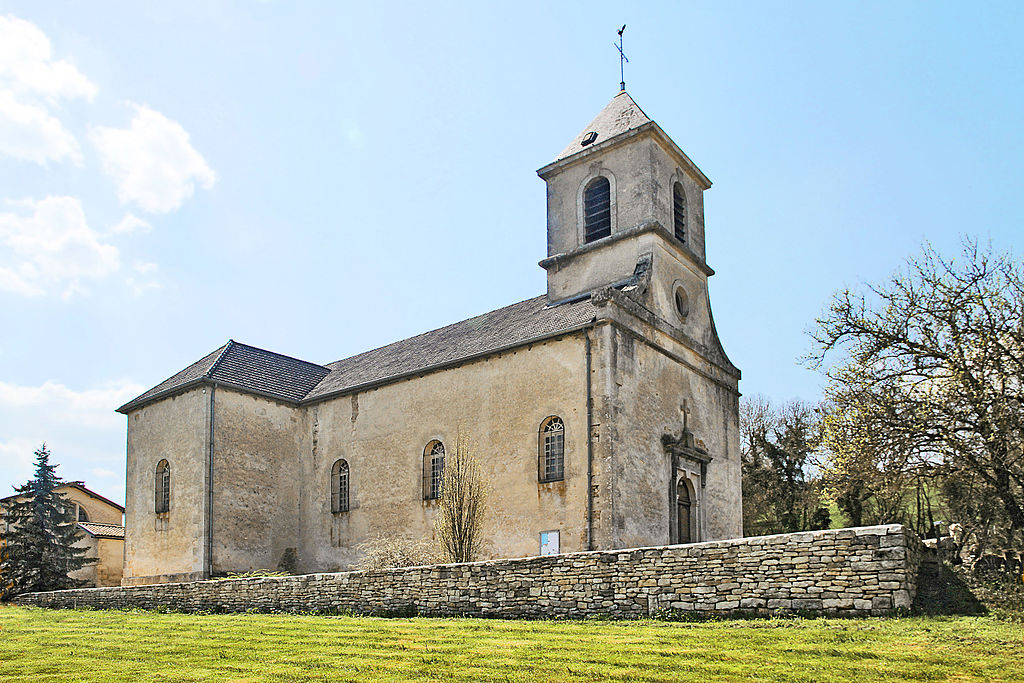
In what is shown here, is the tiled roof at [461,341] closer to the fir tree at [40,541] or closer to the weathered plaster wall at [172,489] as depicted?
the weathered plaster wall at [172,489]

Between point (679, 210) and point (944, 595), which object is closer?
point (944, 595)

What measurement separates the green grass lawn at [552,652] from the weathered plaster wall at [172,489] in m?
12.2

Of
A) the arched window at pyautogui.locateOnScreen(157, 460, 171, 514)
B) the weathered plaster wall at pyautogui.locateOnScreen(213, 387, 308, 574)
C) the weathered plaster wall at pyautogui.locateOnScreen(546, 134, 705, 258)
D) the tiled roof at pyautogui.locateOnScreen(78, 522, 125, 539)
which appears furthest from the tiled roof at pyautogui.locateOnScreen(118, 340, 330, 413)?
the weathered plaster wall at pyautogui.locateOnScreen(546, 134, 705, 258)

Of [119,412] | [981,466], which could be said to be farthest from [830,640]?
[119,412]

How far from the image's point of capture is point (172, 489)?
88.0 feet

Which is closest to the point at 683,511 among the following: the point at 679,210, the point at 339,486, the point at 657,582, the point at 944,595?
the point at 679,210

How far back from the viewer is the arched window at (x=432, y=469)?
23719 millimetres

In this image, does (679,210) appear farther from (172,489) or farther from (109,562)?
(109,562)

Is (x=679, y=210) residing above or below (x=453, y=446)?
above

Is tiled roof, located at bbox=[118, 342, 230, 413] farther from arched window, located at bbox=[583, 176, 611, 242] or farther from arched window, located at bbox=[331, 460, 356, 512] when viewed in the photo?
arched window, located at bbox=[583, 176, 611, 242]

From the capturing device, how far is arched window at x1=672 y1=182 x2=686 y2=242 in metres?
26.0

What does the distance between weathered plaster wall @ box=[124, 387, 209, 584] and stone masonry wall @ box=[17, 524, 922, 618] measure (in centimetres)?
813

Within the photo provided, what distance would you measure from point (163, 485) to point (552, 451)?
13.7 m

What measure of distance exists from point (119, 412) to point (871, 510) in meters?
32.0
